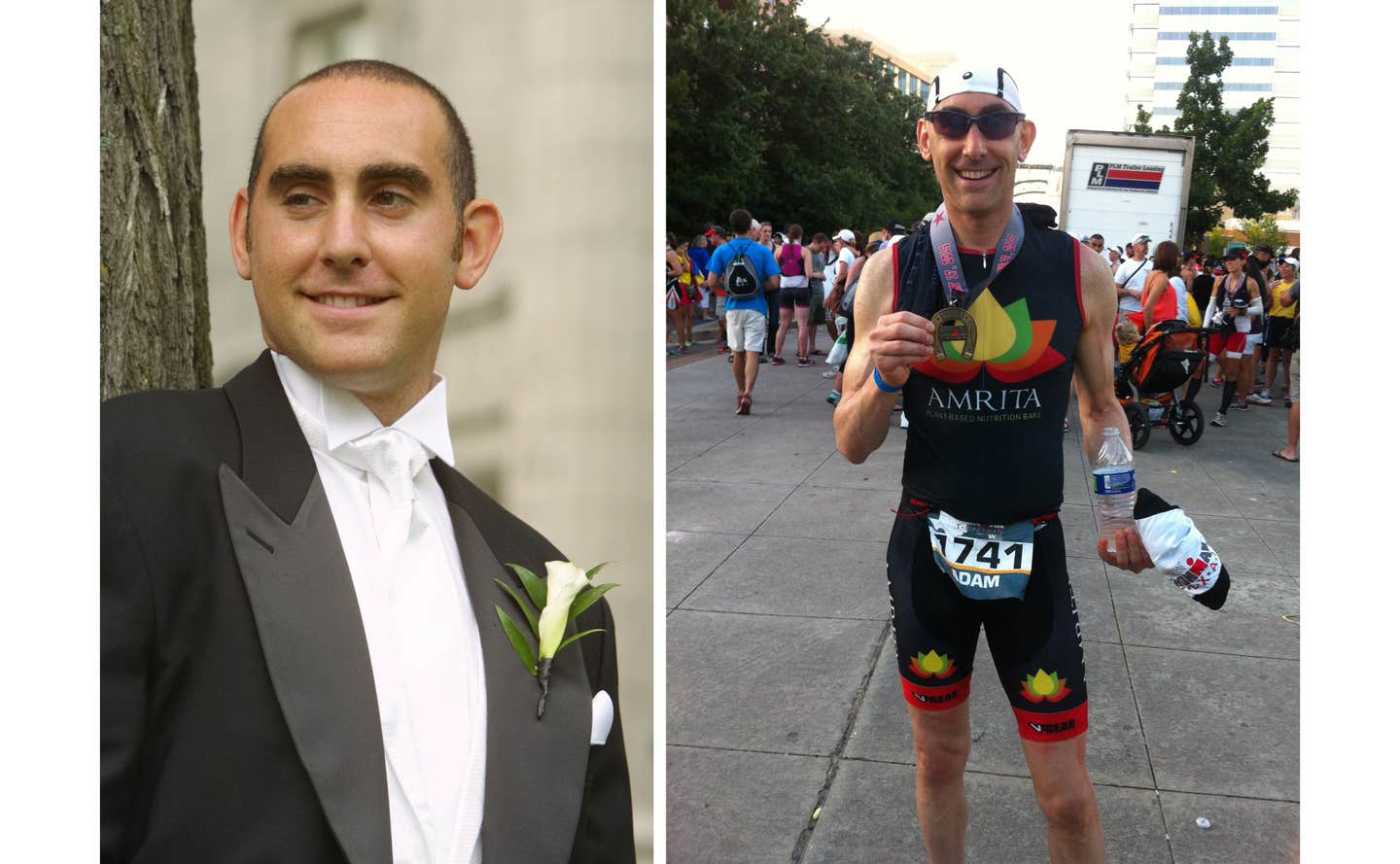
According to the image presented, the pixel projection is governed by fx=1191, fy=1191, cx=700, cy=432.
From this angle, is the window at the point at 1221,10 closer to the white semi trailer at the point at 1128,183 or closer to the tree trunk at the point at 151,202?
the white semi trailer at the point at 1128,183

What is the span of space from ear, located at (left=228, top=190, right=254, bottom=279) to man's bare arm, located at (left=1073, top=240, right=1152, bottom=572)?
80.7 inches

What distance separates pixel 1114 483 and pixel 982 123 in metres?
0.99

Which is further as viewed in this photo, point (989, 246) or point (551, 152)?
point (989, 246)

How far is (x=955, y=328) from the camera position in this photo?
9.51 feet

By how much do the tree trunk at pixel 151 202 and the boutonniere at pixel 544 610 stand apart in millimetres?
643

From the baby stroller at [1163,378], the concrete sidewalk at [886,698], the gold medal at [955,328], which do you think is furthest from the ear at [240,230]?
the baby stroller at [1163,378]

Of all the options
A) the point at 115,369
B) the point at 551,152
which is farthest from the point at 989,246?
the point at 115,369

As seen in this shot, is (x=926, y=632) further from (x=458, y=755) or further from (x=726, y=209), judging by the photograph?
(x=726, y=209)

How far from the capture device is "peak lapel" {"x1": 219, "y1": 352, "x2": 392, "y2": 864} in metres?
1.66

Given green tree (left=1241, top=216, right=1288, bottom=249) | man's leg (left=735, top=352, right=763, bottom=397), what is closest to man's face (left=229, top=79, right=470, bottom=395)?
man's leg (left=735, top=352, right=763, bottom=397)

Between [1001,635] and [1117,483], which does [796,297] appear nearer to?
[1117,483]
